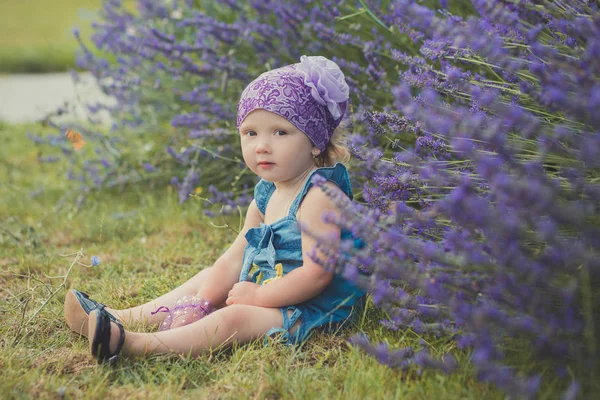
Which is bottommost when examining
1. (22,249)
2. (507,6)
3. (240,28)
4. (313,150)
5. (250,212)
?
(22,249)

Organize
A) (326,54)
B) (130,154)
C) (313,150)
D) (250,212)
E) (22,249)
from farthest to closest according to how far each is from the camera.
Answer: (130,154) → (326,54) → (22,249) → (250,212) → (313,150)

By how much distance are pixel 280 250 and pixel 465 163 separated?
0.63m

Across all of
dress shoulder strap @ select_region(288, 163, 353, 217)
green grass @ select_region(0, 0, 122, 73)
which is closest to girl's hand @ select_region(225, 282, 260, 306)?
dress shoulder strap @ select_region(288, 163, 353, 217)

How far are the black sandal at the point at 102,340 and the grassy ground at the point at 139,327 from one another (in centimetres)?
3

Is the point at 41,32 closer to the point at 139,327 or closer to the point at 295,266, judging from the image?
the point at 139,327

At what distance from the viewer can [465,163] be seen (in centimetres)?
187

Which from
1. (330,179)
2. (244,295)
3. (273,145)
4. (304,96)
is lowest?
(244,295)

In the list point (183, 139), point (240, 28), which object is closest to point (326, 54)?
point (240, 28)

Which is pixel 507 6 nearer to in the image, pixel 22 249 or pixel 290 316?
pixel 290 316

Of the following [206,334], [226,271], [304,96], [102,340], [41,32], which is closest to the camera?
[102,340]

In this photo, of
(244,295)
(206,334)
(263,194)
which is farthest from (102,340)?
(263,194)

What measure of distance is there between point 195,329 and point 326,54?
61.0 inches

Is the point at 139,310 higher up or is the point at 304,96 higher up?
the point at 304,96

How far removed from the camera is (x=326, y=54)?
2.80m
